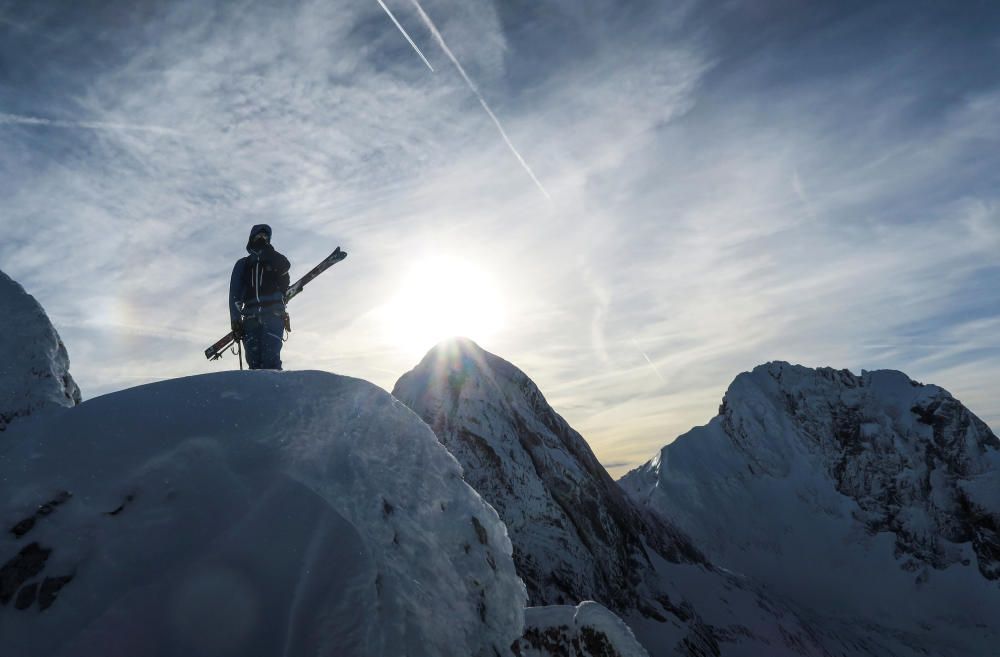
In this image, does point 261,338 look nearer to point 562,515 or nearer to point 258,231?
point 258,231

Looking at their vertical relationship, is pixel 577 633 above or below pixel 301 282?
below

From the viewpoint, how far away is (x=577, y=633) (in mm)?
6984

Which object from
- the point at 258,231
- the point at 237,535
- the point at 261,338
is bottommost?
the point at 237,535

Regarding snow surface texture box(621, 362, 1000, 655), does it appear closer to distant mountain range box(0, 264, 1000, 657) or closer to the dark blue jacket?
the dark blue jacket

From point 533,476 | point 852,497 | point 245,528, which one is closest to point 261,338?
point 245,528

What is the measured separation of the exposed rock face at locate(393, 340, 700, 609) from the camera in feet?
99.1

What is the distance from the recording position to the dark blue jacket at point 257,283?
9734 mm

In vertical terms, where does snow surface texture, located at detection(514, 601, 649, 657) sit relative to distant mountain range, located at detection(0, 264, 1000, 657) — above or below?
below

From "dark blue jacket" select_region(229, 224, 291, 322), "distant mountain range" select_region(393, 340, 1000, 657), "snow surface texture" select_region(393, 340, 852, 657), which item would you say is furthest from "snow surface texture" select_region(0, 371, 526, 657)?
"distant mountain range" select_region(393, 340, 1000, 657)

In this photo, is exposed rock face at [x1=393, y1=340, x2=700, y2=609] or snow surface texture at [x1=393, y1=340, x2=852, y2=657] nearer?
exposed rock face at [x1=393, y1=340, x2=700, y2=609]

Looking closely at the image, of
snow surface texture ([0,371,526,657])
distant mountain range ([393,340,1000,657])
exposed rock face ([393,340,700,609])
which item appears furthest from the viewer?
distant mountain range ([393,340,1000,657])

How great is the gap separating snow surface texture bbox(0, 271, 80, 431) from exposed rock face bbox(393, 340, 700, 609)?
22.4m

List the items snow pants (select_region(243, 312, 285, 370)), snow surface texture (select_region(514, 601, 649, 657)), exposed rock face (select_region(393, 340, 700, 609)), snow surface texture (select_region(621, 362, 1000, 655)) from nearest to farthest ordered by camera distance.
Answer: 1. snow surface texture (select_region(514, 601, 649, 657))
2. snow pants (select_region(243, 312, 285, 370))
3. exposed rock face (select_region(393, 340, 700, 609))
4. snow surface texture (select_region(621, 362, 1000, 655))

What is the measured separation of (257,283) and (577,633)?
23.1 ft
